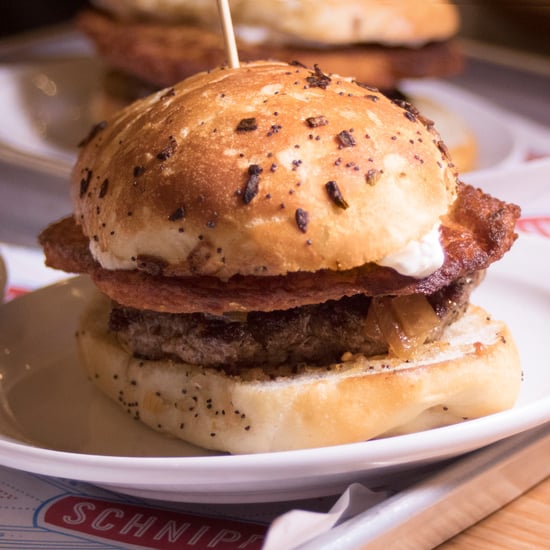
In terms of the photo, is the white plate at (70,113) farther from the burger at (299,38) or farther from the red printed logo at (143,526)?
the red printed logo at (143,526)

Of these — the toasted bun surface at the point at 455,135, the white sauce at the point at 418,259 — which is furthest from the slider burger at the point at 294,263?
the toasted bun surface at the point at 455,135

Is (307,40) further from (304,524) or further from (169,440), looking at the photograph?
(304,524)

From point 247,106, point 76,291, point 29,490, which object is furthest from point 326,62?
point 29,490

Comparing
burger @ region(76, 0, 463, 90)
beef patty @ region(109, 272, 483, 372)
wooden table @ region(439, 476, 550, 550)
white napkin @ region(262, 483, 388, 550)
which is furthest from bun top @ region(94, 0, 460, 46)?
white napkin @ region(262, 483, 388, 550)

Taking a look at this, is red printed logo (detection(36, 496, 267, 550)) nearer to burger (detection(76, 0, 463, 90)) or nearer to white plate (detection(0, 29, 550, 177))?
white plate (detection(0, 29, 550, 177))

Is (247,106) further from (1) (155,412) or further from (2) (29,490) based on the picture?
(2) (29,490)

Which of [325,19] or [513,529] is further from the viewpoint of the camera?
[325,19]

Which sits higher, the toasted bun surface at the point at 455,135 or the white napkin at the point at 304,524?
the toasted bun surface at the point at 455,135

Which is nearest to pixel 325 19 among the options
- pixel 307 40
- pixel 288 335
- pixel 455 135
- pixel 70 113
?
pixel 307 40
